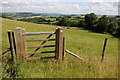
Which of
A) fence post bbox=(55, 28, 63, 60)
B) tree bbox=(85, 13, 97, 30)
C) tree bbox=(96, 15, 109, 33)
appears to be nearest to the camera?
fence post bbox=(55, 28, 63, 60)

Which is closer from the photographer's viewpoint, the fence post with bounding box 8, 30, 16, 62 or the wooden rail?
the fence post with bounding box 8, 30, 16, 62

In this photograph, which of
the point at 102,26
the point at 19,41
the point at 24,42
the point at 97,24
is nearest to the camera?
the point at 19,41

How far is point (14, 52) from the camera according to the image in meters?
5.60

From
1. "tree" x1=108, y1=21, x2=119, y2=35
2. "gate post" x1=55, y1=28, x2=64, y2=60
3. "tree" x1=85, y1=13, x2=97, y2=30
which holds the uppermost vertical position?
"tree" x1=85, y1=13, x2=97, y2=30

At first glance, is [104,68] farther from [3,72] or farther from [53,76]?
[3,72]

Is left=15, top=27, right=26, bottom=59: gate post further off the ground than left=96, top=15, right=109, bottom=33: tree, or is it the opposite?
left=96, top=15, right=109, bottom=33: tree

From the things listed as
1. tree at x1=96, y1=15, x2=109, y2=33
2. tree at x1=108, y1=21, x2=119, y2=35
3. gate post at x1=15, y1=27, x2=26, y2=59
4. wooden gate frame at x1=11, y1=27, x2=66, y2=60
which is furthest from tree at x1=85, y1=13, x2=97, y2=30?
→ gate post at x1=15, y1=27, x2=26, y2=59

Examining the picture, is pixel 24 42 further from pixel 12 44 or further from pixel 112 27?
pixel 112 27

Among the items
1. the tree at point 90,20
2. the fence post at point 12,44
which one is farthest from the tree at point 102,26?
the fence post at point 12,44

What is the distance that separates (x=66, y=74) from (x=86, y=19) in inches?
3047

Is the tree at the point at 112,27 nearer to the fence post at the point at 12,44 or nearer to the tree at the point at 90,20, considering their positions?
the tree at the point at 90,20

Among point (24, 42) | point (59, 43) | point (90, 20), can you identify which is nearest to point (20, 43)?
point (24, 42)

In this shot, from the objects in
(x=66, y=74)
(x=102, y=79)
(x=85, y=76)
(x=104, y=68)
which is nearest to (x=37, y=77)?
(x=66, y=74)

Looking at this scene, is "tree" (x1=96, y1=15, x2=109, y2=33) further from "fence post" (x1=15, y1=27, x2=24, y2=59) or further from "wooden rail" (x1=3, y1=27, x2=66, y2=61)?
"fence post" (x1=15, y1=27, x2=24, y2=59)
